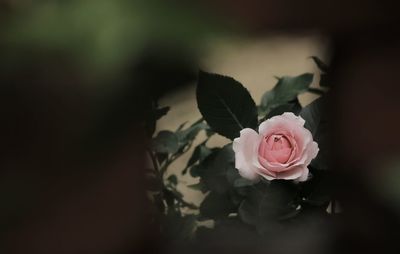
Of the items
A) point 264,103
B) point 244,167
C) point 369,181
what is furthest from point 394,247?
point 264,103

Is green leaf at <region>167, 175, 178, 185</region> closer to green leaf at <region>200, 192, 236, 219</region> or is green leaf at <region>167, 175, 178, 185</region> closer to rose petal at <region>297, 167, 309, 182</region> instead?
green leaf at <region>200, 192, 236, 219</region>

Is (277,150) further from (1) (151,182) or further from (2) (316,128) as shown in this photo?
(1) (151,182)

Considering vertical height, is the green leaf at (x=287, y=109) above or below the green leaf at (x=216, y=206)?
above

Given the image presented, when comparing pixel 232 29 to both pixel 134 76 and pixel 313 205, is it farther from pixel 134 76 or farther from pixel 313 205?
pixel 313 205

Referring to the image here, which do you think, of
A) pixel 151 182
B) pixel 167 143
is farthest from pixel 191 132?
pixel 151 182

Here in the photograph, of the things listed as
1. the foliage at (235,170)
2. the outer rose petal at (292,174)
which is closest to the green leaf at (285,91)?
the foliage at (235,170)

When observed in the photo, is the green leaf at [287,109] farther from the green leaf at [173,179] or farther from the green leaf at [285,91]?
the green leaf at [173,179]
